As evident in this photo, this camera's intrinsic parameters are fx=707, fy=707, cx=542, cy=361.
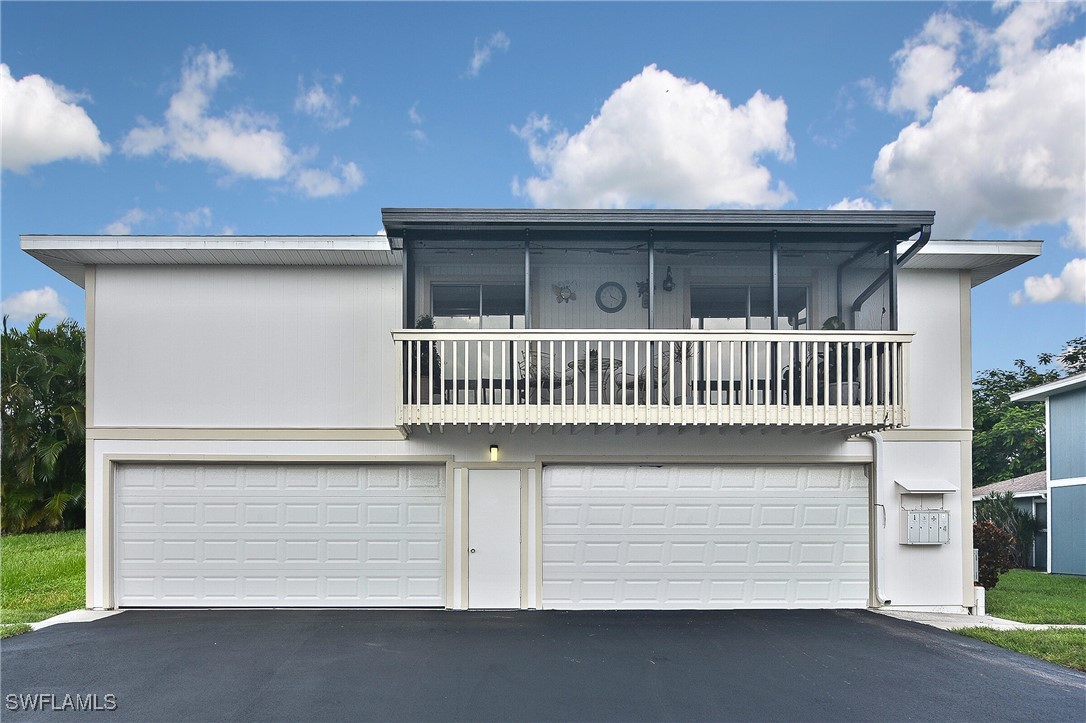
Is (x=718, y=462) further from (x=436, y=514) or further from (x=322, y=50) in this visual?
(x=322, y=50)

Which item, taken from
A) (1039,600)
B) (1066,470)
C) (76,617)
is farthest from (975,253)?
(76,617)

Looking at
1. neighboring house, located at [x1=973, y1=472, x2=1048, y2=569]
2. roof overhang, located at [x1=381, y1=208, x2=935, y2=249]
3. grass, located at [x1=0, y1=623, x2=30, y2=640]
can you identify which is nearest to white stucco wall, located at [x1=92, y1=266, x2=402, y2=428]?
roof overhang, located at [x1=381, y1=208, x2=935, y2=249]

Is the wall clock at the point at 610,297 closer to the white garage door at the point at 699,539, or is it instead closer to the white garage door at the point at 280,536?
the white garage door at the point at 699,539

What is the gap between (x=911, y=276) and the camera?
8.98 metres

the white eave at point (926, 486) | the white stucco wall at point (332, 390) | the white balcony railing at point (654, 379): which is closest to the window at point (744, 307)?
the white stucco wall at point (332, 390)

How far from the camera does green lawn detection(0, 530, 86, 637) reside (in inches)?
358

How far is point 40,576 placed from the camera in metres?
11.6

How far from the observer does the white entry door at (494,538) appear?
8.57 m

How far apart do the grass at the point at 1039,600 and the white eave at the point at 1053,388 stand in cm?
383

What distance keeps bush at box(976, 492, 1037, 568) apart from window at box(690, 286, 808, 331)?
11108 mm

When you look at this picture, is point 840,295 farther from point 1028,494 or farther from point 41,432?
point 41,432

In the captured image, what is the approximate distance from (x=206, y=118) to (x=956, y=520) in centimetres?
1664

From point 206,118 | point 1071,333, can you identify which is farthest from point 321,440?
point 1071,333

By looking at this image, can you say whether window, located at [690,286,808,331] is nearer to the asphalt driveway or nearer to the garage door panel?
the garage door panel
